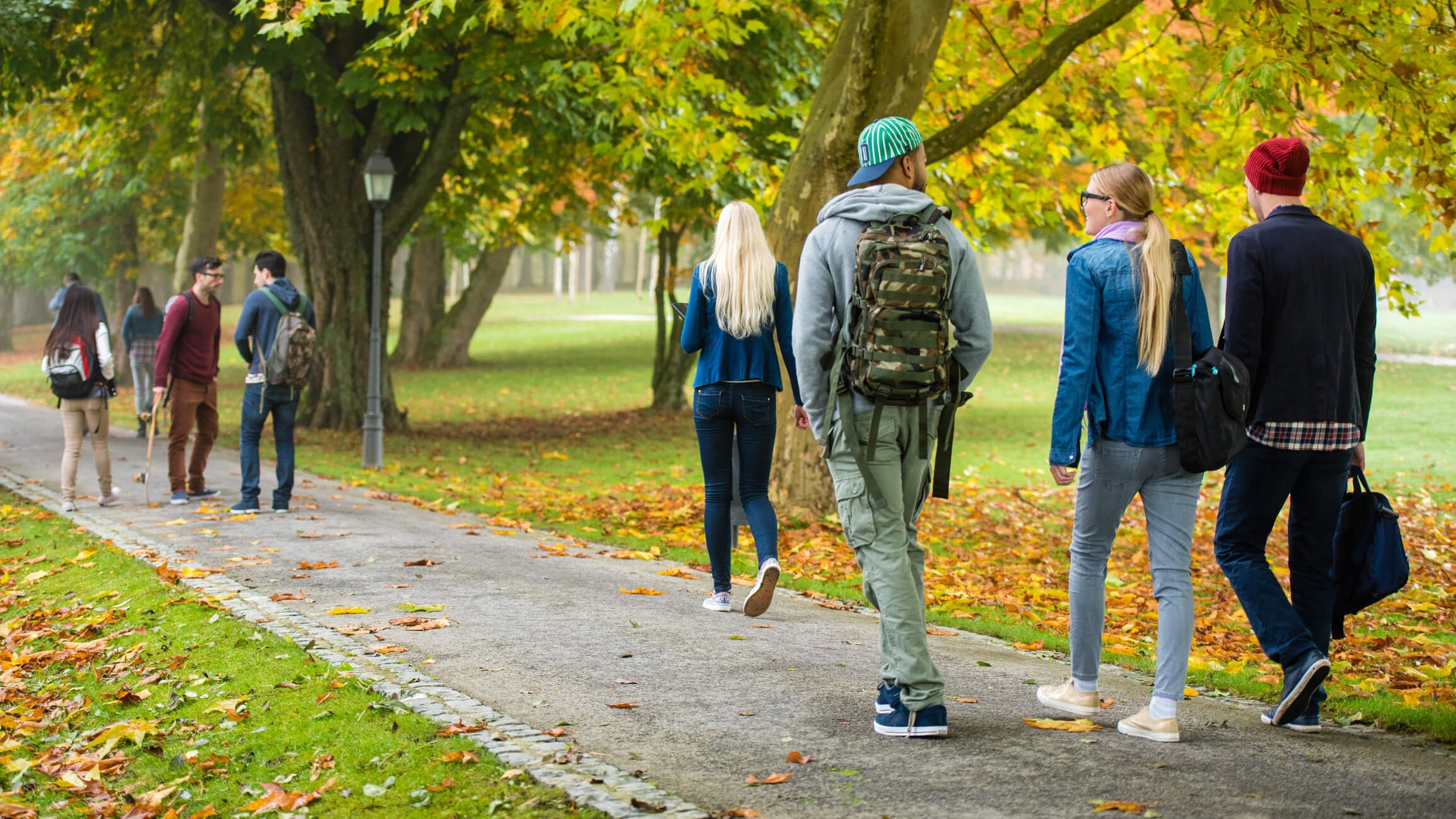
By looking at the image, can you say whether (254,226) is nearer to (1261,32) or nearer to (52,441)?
(52,441)

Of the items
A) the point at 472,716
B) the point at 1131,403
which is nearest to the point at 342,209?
the point at 472,716

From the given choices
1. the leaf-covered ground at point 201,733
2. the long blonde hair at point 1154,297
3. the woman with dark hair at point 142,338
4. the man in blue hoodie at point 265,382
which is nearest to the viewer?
the leaf-covered ground at point 201,733

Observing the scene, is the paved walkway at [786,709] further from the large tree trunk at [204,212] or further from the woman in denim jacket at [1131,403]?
the large tree trunk at [204,212]

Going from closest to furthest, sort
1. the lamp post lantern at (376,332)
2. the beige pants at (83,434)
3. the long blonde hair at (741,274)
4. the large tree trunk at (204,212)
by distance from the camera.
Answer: the long blonde hair at (741,274) < the beige pants at (83,434) < the lamp post lantern at (376,332) < the large tree trunk at (204,212)

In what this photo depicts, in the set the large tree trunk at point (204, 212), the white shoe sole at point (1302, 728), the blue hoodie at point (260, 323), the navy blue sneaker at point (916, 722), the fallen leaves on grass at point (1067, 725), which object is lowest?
the white shoe sole at point (1302, 728)

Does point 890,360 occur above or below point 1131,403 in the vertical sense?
above

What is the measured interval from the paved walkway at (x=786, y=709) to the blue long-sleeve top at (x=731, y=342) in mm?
1261

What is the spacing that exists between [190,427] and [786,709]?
7.75 meters

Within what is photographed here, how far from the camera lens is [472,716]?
4504 mm

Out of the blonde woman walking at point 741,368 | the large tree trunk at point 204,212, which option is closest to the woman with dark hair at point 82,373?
the blonde woman walking at point 741,368

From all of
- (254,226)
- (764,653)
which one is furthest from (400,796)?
(254,226)

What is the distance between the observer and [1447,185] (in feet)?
28.7

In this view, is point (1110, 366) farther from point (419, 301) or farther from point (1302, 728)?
point (419, 301)

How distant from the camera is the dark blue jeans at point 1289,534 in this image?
175 inches
